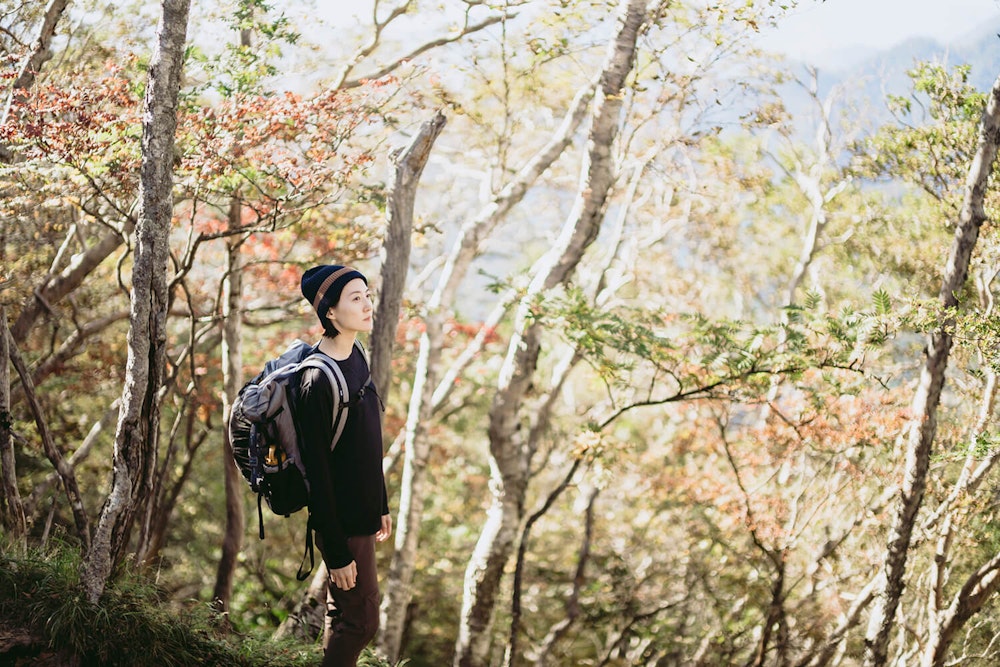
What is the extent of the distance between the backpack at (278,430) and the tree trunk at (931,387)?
337 cm

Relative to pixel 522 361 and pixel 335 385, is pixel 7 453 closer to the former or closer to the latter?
pixel 335 385

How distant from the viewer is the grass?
145 inches

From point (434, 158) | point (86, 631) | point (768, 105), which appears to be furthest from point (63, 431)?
point (768, 105)

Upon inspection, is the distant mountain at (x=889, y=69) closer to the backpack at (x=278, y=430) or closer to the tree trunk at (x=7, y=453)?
the backpack at (x=278, y=430)

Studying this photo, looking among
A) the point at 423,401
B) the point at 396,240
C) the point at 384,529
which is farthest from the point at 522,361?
the point at 384,529

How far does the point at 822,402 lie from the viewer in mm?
5777

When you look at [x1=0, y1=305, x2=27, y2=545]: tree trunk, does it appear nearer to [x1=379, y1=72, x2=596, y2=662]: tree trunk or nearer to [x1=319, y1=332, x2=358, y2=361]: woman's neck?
[x1=319, y1=332, x2=358, y2=361]: woman's neck

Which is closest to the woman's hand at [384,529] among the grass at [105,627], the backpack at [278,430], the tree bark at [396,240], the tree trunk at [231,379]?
the backpack at [278,430]

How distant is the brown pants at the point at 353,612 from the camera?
3240mm

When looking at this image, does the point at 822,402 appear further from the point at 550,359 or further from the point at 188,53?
the point at 550,359

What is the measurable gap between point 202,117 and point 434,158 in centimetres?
797

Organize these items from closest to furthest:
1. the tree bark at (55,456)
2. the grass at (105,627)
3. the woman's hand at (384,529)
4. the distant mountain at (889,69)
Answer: the woman's hand at (384,529) < the grass at (105,627) < the tree bark at (55,456) < the distant mountain at (889,69)

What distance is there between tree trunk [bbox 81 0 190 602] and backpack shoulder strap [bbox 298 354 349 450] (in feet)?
3.58

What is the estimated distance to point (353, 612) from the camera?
324 cm
